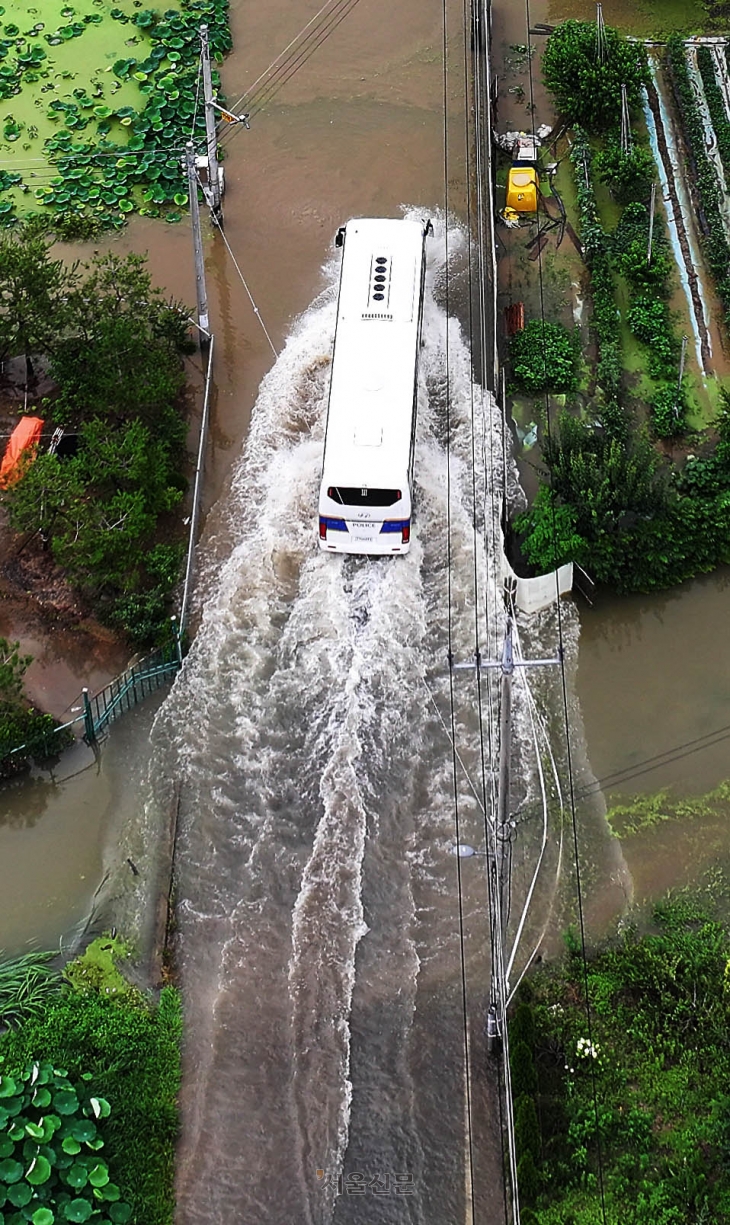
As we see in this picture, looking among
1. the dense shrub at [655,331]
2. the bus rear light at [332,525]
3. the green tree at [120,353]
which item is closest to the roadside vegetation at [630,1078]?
the bus rear light at [332,525]

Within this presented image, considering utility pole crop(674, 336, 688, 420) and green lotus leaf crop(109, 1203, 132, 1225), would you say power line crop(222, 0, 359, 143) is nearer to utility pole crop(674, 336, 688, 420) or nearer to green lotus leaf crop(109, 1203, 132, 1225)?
utility pole crop(674, 336, 688, 420)

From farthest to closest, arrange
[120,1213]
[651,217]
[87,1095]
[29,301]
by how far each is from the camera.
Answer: [651,217]
[29,301]
[87,1095]
[120,1213]

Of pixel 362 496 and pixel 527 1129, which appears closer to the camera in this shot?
pixel 527 1129

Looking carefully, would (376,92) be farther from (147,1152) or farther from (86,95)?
(147,1152)

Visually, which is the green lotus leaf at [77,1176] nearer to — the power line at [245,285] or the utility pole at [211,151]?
the power line at [245,285]

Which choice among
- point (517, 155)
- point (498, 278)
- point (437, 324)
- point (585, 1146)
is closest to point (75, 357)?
point (437, 324)

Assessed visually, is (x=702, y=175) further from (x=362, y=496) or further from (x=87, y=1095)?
(x=87, y=1095)

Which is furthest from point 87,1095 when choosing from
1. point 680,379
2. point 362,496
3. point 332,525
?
point 680,379
